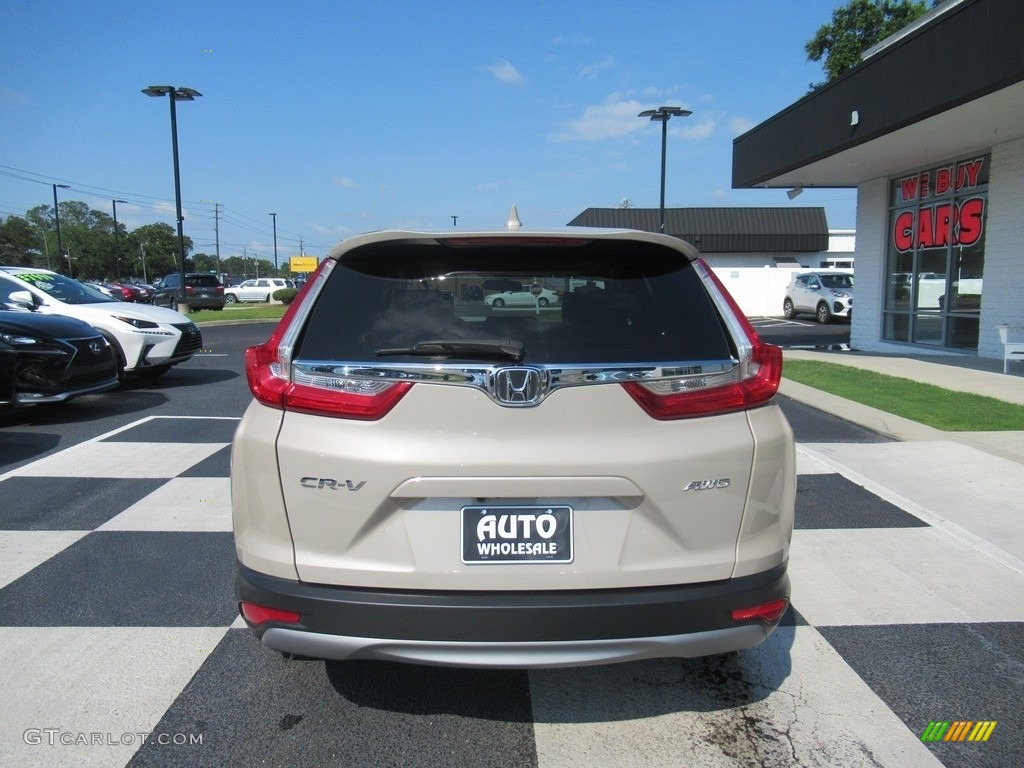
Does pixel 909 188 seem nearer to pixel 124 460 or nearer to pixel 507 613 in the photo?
pixel 124 460

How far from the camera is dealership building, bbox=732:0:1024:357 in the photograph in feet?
30.9

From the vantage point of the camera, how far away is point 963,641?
3.31 metres

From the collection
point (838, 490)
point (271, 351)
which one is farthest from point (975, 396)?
point (271, 351)

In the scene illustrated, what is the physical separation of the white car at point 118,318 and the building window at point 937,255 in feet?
41.7

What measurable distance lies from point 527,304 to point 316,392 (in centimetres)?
75

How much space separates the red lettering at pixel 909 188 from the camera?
48.4ft

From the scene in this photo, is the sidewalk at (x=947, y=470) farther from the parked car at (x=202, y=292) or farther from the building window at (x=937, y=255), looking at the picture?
the parked car at (x=202, y=292)

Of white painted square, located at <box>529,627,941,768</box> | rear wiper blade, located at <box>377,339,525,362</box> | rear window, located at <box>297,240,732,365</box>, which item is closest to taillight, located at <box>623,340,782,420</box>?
rear window, located at <box>297,240,732,365</box>

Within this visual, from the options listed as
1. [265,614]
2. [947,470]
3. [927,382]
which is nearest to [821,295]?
[927,382]

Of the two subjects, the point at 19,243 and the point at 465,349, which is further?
the point at 19,243

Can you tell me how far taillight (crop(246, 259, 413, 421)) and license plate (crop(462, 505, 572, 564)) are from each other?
42cm

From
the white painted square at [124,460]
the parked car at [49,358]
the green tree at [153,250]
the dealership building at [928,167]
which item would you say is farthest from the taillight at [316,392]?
the green tree at [153,250]

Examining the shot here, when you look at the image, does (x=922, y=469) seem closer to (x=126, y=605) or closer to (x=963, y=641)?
(x=963, y=641)

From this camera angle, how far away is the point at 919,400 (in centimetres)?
886
